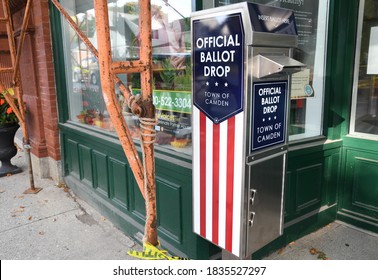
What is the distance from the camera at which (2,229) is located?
3.86 metres

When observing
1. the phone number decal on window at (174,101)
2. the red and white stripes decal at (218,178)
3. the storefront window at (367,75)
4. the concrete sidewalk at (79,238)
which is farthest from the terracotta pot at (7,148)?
the storefront window at (367,75)

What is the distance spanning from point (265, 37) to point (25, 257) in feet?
9.51

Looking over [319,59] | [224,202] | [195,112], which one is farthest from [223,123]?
[319,59]

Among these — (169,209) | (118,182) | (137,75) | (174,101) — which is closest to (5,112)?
(118,182)

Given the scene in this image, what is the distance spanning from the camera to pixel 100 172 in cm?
413

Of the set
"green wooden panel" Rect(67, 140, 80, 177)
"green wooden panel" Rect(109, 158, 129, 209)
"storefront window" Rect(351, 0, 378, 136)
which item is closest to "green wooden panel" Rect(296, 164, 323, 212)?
"storefront window" Rect(351, 0, 378, 136)

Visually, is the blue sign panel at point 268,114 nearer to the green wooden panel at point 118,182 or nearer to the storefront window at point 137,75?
the storefront window at point 137,75

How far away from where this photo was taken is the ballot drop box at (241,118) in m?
1.84

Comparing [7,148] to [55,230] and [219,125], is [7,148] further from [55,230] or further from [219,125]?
[219,125]

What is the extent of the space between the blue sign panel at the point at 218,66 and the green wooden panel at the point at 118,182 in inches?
68.3

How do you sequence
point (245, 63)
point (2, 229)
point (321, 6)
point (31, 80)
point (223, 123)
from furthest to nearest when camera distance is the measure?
point (31, 80), point (2, 229), point (321, 6), point (223, 123), point (245, 63)

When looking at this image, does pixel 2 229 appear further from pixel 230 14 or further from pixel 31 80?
pixel 230 14

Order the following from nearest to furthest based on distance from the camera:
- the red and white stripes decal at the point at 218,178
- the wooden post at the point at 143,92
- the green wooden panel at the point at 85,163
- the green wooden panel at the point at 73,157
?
the wooden post at the point at 143,92 → the red and white stripes decal at the point at 218,178 → the green wooden panel at the point at 85,163 → the green wooden panel at the point at 73,157

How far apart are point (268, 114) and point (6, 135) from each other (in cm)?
488
